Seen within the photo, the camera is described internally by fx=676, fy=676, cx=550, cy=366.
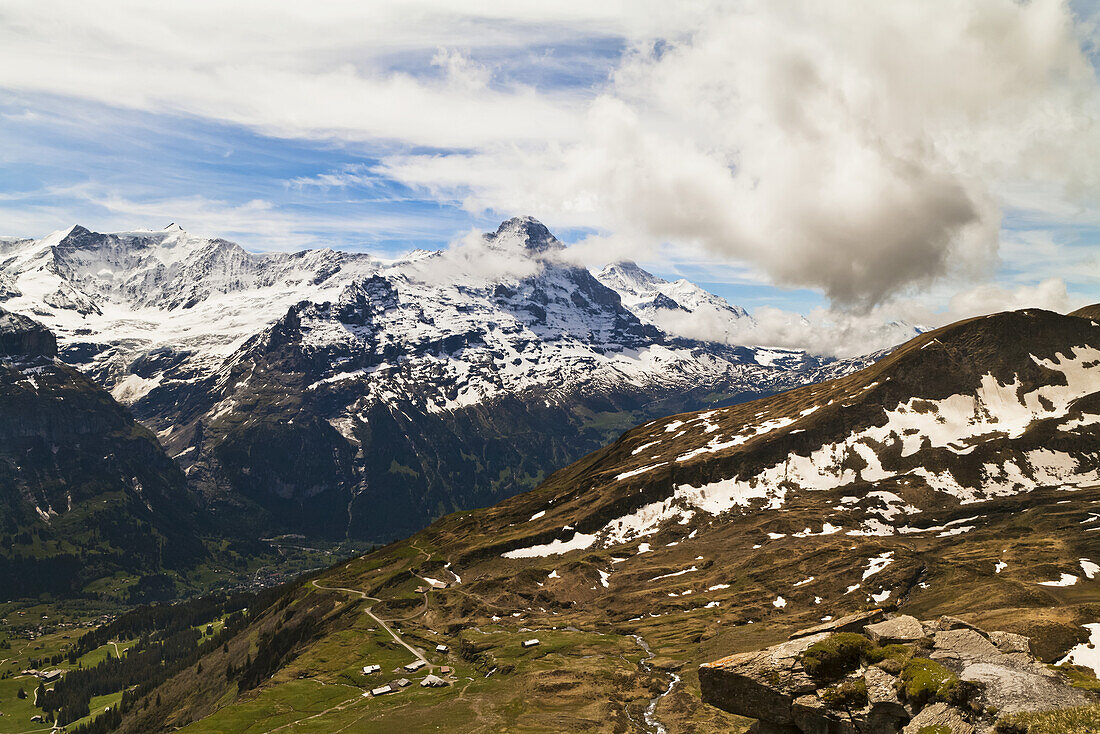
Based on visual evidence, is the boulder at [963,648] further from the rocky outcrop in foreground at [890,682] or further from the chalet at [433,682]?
the chalet at [433,682]

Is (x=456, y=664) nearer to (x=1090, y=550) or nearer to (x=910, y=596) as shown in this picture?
(x=910, y=596)

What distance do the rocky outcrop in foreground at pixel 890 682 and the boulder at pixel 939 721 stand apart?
0.17ft

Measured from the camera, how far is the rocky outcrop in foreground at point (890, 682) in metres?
36.0

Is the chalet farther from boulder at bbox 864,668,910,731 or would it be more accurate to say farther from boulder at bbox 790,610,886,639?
boulder at bbox 864,668,910,731

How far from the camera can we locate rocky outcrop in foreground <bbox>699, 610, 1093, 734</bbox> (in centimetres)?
3600

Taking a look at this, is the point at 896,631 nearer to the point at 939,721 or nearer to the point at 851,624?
the point at 851,624

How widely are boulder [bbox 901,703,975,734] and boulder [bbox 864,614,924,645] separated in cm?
611

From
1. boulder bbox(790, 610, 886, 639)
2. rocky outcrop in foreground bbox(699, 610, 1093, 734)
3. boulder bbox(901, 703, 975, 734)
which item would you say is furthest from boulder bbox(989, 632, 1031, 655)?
boulder bbox(901, 703, 975, 734)

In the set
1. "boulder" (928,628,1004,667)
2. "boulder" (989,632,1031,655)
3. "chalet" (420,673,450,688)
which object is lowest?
"chalet" (420,673,450,688)

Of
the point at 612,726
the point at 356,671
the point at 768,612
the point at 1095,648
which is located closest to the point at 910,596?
the point at 768,612

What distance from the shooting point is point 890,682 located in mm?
38750

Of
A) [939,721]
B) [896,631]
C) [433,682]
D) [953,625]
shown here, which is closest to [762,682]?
[939,721]

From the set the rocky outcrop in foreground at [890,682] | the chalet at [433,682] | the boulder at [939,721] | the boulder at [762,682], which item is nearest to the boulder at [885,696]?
the rocky outcrop in foreground at [890,682]

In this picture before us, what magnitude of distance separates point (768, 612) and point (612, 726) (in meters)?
81.5
